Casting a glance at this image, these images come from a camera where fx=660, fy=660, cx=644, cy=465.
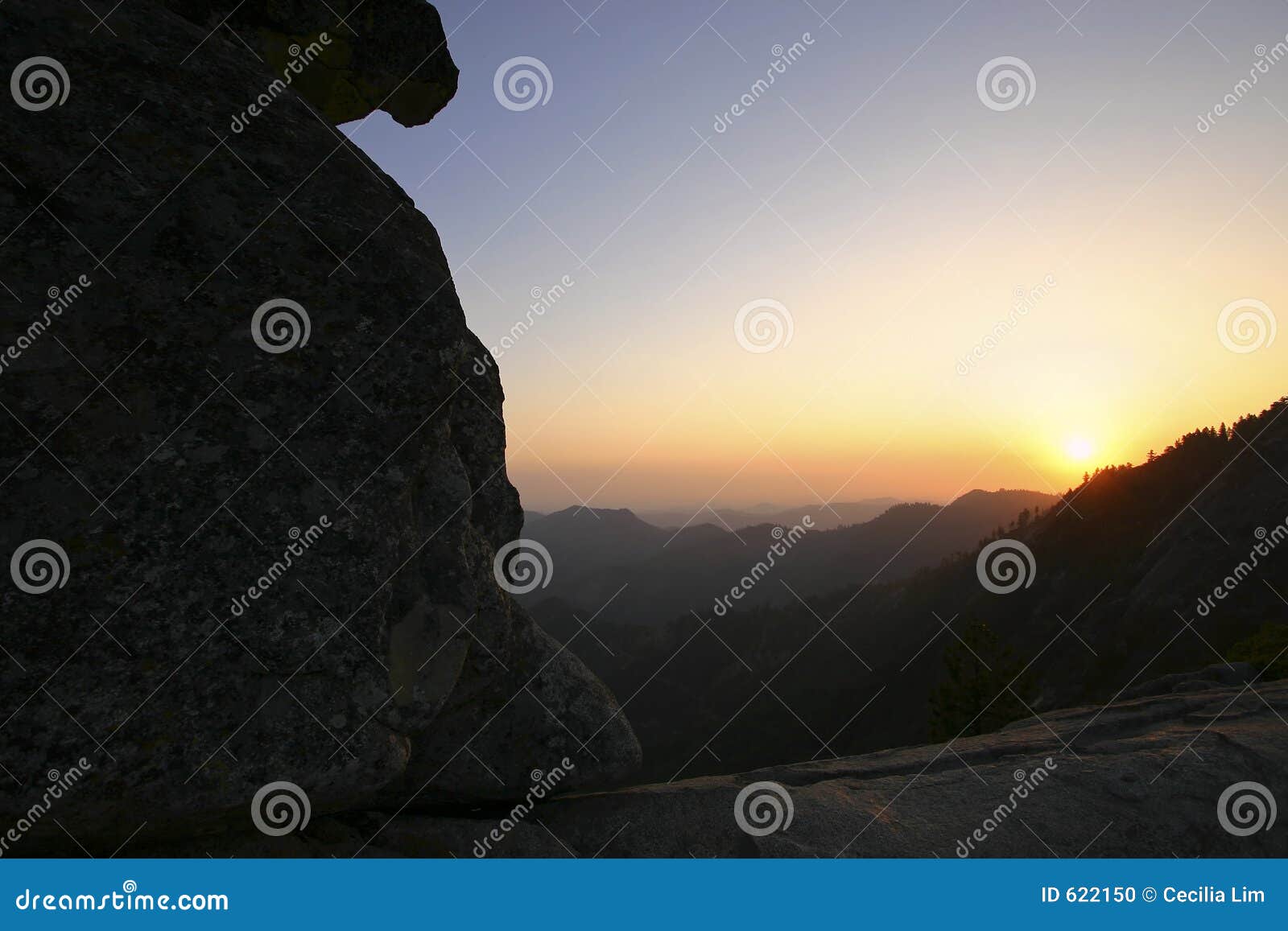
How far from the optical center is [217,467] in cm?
598

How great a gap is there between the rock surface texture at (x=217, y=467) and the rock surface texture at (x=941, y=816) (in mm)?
618

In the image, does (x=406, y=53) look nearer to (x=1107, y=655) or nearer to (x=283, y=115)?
(x=283, y=115)

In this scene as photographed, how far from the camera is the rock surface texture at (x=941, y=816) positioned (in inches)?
253

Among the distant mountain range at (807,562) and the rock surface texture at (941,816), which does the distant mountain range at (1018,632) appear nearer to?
the rock surface texture at (941,816)

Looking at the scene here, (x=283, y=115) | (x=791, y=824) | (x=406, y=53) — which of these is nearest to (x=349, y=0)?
(x=406, y=53)

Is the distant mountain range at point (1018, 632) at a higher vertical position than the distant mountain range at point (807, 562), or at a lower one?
lower

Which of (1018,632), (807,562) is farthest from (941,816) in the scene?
(807,562)

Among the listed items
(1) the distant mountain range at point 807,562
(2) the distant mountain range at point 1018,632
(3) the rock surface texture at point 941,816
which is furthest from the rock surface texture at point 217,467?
(1) the distant mountain range at point 807,562

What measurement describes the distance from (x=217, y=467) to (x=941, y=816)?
26.0 feet

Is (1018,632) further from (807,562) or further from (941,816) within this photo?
(807,562)

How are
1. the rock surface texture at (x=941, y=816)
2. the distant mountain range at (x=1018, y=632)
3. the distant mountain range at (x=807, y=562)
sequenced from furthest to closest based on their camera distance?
the distant mountain range at (x=807, y=562) → the distant mountain range at (x=1018, y=632) → the rock surface texture at (x=941, y=816)

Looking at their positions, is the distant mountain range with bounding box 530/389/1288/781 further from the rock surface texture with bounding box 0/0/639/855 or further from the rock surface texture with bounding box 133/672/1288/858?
the rock surface texture with bounding box 0/0/639/855

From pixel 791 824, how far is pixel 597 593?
182 meters

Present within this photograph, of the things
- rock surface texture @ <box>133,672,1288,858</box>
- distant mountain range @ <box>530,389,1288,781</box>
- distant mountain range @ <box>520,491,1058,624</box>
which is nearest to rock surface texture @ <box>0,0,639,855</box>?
rock surface texture @ <box>133,672,1288,858</box>
